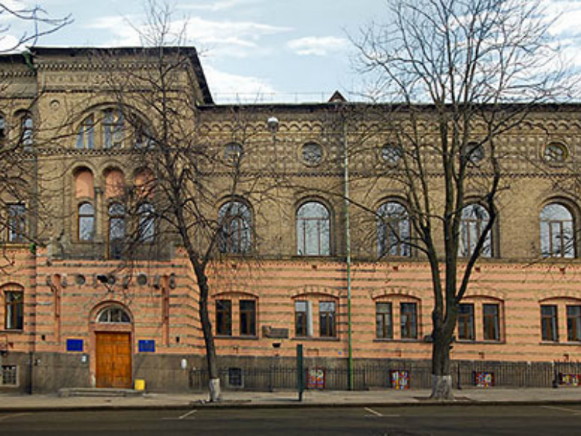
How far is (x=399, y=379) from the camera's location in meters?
31.8

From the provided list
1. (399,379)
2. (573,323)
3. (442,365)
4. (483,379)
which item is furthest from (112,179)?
(573,323)

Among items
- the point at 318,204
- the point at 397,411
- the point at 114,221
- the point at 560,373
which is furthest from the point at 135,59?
the point at 560,373

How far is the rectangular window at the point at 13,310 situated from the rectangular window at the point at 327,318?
43.3 ft

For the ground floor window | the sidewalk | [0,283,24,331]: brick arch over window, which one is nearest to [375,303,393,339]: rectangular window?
the sidewalk

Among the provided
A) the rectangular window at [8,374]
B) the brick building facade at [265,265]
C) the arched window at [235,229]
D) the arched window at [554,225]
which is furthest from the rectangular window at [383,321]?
the rectangular window at [8,374]

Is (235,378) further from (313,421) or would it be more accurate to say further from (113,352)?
(313,421)

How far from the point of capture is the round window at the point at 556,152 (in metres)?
33.3

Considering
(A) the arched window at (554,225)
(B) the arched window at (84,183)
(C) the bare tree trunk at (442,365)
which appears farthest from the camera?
(A) the arched window at (554,225)

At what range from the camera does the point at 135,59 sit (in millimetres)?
30859

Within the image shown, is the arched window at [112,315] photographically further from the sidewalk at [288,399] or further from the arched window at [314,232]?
the arched window at [314,232]

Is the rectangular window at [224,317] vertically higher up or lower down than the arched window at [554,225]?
lower down

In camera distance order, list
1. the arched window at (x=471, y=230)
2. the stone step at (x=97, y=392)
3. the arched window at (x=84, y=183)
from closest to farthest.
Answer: the stone step at (x=97, y=392) < the arched window at (x=84, y=183) < the arched window at (x=471, y=230)

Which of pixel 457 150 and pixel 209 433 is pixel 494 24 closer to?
pixel 457 150

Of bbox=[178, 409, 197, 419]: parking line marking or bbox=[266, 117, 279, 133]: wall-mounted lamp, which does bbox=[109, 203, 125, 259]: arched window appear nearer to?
bbox=[266, 117, 279, 133]: wall-mounted lamp
